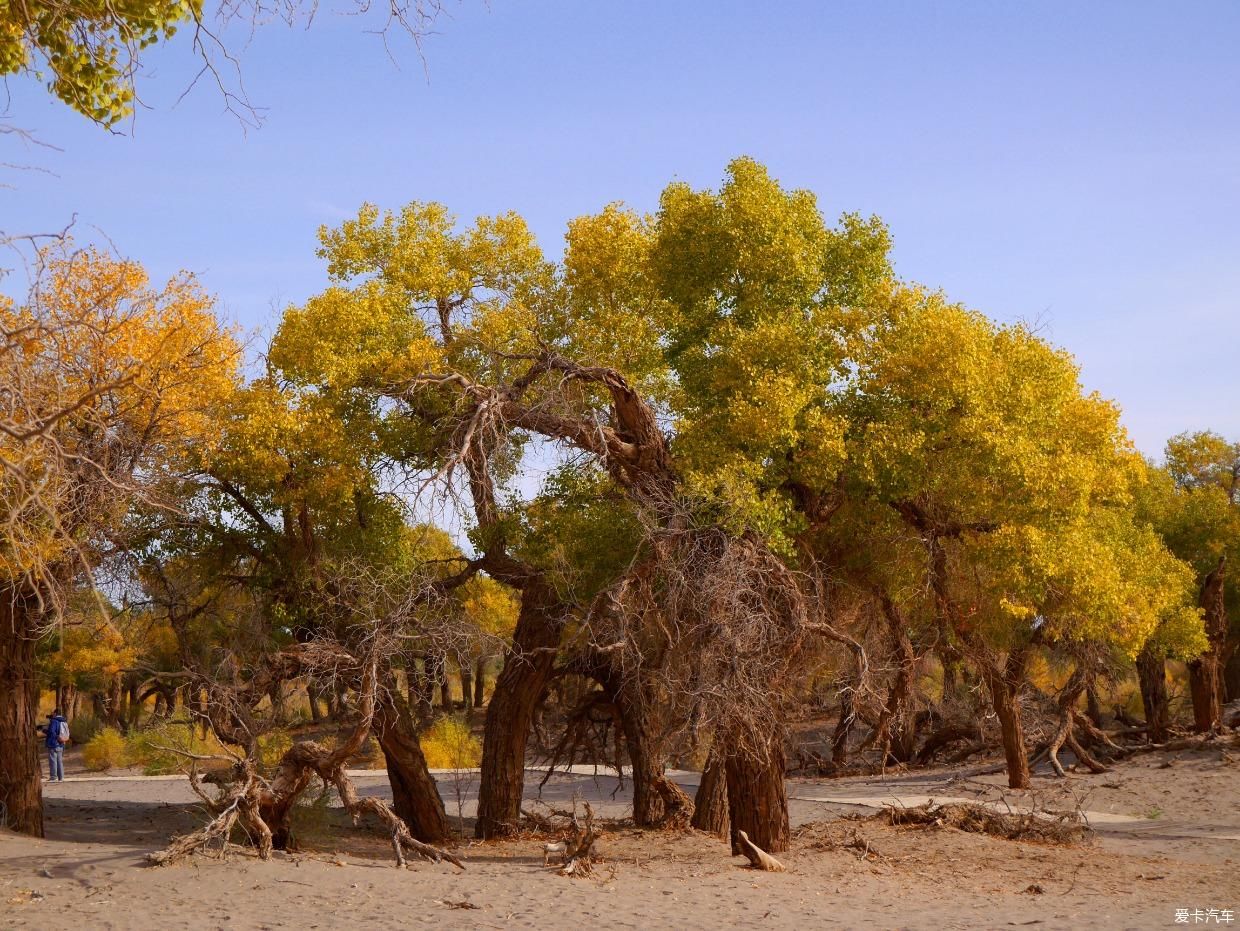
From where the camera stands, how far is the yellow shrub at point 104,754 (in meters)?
33.8

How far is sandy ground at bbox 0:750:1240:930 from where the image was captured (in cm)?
1010

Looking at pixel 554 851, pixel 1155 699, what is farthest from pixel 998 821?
pixel 1155 699

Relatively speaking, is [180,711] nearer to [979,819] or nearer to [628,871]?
[628,871]

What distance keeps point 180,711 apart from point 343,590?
2.57 meters

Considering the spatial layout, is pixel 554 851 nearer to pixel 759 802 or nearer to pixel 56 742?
pixel 759 802

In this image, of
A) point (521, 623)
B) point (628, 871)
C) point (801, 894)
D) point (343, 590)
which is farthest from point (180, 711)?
point (801, 894)

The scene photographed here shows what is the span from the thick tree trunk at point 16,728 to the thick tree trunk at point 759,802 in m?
8.36

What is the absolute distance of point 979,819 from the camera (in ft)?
55.9

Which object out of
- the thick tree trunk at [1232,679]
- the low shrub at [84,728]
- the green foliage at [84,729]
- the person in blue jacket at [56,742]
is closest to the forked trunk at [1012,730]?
the thick tree trunk at [1232,679]

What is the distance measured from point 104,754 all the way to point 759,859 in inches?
1042

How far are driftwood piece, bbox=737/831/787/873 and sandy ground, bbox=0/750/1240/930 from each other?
19cm

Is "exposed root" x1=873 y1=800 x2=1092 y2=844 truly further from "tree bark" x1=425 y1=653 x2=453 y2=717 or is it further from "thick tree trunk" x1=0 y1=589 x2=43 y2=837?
"thick tree trunk" x1=0 y1=589 x2=43 y2=837

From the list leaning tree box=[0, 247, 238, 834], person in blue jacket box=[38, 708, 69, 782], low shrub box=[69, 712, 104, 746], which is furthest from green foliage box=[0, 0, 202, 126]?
low shrub box=[69, 712, 104, 746]

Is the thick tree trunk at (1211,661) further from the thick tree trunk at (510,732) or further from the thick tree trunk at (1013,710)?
the thick tree trunk at (510,732)
